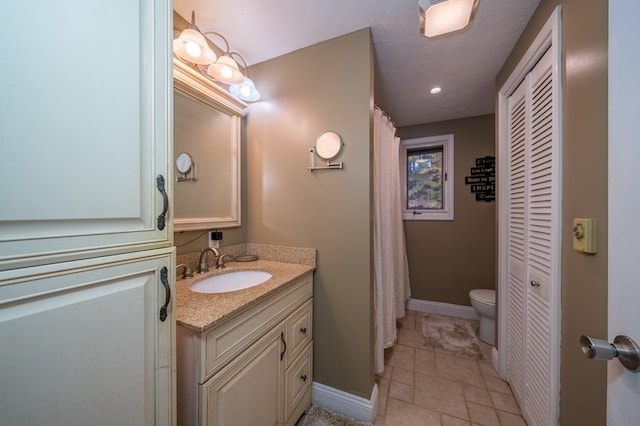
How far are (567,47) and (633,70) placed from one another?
0.73 metres

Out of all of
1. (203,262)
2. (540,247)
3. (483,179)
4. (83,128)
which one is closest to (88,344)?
(83,128)

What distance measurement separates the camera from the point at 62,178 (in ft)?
1.50

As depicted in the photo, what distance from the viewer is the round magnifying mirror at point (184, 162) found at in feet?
4.03

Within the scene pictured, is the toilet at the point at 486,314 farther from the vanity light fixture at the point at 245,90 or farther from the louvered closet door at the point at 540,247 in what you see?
the vanity light fixture at the point at 245,90

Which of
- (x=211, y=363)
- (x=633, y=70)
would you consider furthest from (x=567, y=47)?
(x=211, y=363)

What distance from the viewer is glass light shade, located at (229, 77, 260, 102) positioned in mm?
1448

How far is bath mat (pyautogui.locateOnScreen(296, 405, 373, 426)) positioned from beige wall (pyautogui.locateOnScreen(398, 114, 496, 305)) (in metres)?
1.89

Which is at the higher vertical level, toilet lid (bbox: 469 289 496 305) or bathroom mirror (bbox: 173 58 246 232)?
bathroom mirror (bbox: 173 58 246 232)

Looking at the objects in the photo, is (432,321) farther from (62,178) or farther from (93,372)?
(62,178)

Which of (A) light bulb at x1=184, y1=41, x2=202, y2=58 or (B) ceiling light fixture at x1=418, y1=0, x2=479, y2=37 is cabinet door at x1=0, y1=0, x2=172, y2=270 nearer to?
(A) light bulb at x1=184, y1=41, x2=202, y2=58

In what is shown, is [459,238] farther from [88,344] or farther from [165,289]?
[88,344]

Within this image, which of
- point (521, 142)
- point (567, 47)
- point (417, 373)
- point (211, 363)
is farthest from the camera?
point (417, 373)

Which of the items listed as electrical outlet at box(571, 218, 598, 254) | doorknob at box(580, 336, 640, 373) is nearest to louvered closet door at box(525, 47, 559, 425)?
electrical outlet at box(571, 218, 598, 254)

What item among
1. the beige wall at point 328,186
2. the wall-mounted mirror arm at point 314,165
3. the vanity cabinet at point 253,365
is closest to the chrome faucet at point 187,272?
the vanity cabinet at point 253,365
